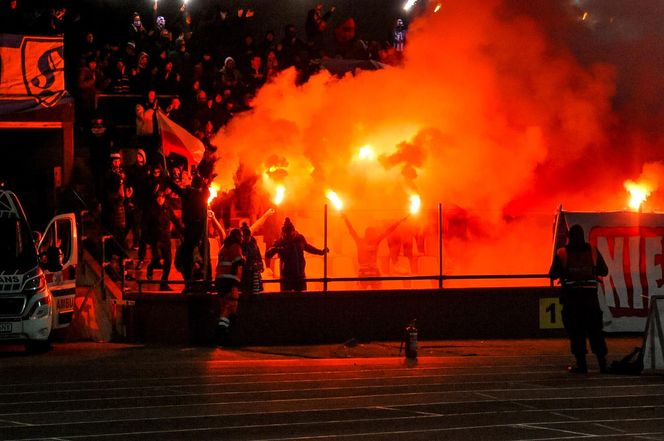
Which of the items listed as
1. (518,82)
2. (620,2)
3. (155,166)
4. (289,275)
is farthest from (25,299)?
(620,2)

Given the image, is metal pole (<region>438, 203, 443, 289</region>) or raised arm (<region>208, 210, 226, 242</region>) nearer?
raised arm (<region>208, 210, 226, 242</region>)

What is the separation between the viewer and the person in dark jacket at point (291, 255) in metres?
20.9

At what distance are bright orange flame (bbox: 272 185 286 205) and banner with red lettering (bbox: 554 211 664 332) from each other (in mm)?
5103

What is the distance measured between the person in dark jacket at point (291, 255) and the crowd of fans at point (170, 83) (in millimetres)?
442

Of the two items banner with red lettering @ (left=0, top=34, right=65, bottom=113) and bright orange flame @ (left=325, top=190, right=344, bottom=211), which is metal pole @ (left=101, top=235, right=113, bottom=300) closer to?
banner with red lettering @ (left=0, top=34, right=65, bottom=113)

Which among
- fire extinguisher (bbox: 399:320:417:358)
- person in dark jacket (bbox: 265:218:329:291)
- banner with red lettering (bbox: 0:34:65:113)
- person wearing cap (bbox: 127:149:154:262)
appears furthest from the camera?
banner with red lettering (bbox: 0:34:65:113)

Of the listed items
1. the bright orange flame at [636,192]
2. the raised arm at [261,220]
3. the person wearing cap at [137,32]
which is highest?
the person wearing cap at [137,32]

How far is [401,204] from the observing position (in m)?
23.3

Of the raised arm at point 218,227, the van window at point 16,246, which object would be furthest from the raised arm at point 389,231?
the van window at point 16,246

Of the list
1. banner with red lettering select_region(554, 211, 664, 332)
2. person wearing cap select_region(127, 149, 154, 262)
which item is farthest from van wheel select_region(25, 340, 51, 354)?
banner with red lettering select_region(554, 211, 664, 332)

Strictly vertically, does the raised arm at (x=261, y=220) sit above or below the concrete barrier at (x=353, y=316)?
above

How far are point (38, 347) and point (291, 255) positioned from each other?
14.4ft

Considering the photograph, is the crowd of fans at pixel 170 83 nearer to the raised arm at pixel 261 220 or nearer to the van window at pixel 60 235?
the raised arm at pixel 261 220

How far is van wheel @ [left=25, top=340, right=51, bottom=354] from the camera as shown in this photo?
745 inches
